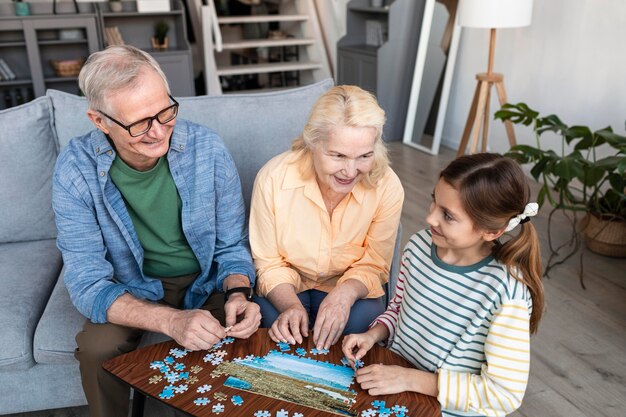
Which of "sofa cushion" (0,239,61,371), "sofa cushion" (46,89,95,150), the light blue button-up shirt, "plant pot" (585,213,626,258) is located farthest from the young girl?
"plant pot" (585,213,626,258)

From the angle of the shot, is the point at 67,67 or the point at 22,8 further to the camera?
the point at 67,67

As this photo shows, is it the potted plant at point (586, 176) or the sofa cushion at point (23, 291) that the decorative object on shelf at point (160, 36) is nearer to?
the potted plant at point (586, 176)

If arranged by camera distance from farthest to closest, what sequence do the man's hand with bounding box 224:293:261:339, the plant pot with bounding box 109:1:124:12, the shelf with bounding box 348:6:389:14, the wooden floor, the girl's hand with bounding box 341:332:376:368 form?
1. the plant pot with bounding box 109:1:124:12
2. the shelf with bounding box 348:6:389:14
3. the wooden floor
4. the man's hand with bounding box 224:293:261:339
5. the girl's hand with bounding box 341:332:376:368

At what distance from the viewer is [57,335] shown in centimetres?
171

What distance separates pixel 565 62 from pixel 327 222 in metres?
2.90

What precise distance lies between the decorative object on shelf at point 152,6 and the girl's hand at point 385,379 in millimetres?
5087

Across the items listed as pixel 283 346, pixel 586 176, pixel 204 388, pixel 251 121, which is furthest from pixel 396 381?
pixel 586 176

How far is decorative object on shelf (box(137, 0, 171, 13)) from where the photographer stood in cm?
547

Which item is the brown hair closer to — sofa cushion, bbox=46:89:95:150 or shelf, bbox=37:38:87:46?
sofa cushion, bbox=46:89:95:150

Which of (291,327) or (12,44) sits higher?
(12,44)

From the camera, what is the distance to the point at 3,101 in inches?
215

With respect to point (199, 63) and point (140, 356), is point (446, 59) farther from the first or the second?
point (140, 356)

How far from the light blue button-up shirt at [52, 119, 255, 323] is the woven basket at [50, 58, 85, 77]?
4189mm

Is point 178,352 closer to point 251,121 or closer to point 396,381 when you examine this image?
point 396,381
